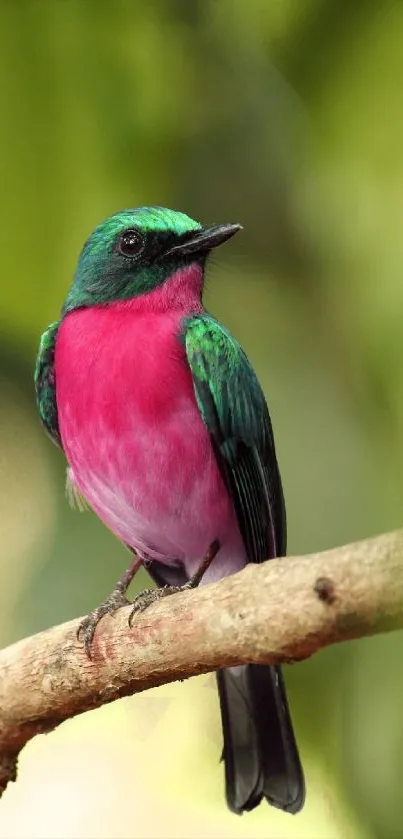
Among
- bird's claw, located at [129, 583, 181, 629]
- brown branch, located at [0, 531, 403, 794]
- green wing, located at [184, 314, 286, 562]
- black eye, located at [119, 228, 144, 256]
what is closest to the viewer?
brown branch, located at [0, 531, 403, 794]

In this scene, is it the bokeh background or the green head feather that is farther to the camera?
the green head feather

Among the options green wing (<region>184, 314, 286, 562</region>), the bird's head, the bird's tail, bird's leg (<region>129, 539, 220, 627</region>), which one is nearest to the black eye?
the bird's head

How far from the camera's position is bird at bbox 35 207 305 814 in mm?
1207

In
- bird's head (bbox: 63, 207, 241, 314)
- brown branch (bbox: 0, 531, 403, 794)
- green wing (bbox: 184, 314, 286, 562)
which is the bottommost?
brown branch (bbox: 0, 531, 403, 794)

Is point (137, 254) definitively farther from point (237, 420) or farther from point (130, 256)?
point (237, 420)

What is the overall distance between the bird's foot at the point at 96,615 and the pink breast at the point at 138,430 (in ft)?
0.26

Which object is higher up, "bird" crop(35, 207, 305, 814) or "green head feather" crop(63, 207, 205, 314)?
"green head feather" crop(63, 207, 205, 314)

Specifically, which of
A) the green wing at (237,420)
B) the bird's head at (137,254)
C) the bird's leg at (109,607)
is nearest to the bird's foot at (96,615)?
the bird's leg at (109,607)

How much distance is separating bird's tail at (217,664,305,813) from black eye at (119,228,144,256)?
1.73 ft

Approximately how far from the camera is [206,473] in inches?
48.9

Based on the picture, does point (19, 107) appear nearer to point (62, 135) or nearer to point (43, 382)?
point (62, 135)

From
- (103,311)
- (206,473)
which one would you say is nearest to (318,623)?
(206,473)

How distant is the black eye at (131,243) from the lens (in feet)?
4.29

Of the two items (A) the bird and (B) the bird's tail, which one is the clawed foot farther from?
(B) the bird's tail
